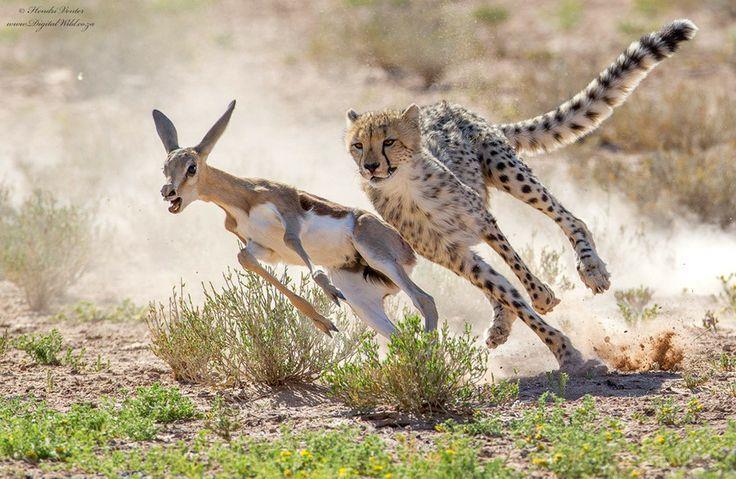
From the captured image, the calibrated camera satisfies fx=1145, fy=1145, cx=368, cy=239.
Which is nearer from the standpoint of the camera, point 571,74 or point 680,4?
point 571,74

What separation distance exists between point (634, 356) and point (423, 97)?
8585 mm

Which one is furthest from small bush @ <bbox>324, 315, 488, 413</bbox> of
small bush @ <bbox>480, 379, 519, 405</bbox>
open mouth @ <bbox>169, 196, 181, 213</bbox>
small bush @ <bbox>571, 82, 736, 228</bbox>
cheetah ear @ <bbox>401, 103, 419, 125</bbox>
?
small bush @ <bbox>571, 82, 736, 228</bbox>

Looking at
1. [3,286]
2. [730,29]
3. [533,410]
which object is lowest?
[533,410]

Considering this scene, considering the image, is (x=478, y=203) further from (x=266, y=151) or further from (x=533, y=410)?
(x=266, y=151)

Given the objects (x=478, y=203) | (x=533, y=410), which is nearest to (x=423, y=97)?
(x=478, y=203)

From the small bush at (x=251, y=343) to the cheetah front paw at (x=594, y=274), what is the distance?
1.57 metres

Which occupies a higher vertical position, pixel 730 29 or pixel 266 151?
pixel 730 29

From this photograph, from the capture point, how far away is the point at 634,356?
666 cm

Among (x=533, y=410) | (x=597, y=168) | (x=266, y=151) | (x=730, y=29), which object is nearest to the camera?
(x=533, y=410)

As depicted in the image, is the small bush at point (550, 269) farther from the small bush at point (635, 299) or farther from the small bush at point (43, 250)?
the small bush at point (43, 250)

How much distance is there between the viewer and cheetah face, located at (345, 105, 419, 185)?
6.32 metres

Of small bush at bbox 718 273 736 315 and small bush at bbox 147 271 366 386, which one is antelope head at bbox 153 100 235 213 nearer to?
small bush at bbox 147 271 366 386

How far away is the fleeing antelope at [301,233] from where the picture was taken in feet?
18.6

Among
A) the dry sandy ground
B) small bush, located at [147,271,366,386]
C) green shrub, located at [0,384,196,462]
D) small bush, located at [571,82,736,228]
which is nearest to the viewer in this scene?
green shrub, located at [0,384,196,462]
